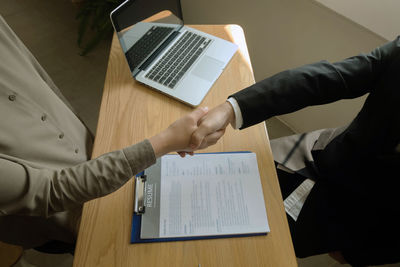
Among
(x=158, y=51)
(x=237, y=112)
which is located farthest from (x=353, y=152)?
(x=158, y=51)

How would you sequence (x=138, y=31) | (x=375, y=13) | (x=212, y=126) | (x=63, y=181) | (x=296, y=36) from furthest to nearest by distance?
(x=296, y=36)
(x=375, y=13)
(x=138, y=31)
(x=212, y=126)
(x=63, y=181)

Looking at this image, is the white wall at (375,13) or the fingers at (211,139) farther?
the white wall at (375,13)

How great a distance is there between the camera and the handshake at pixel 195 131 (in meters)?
0.73

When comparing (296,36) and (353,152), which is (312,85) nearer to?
(353,152)

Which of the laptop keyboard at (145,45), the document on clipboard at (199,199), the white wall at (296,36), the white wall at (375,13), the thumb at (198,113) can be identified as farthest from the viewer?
the white wall at (296,36)

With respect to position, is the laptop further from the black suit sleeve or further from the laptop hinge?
the black suit sleeve

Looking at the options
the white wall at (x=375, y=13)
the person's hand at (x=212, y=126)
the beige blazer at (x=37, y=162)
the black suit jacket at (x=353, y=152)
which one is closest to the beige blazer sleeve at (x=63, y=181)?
the beige blazer at (x=37, y=162)

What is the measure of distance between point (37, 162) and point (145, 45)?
518 mm

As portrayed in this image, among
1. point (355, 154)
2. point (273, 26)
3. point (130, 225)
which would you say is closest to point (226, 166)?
point (130, 225)

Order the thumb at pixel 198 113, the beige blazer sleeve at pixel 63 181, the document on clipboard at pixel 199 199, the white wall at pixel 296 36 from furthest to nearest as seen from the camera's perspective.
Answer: the white wall at pixel 296 36 < the thumb at pixel 198 113 < the document on clipboard at pixel 199 199 < the beige blazer sleeve at pixel 63 181

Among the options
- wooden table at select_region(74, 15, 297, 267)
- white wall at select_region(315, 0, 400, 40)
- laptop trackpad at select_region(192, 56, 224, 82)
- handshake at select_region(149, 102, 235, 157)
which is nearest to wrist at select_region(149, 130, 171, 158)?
handshake at select_region(149, 102, 235, 157)

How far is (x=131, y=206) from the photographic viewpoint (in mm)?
712

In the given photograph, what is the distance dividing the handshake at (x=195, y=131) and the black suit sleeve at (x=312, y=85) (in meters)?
0.07

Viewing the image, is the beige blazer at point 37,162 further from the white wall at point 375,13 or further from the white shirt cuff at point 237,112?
the white wall at point 375,13
